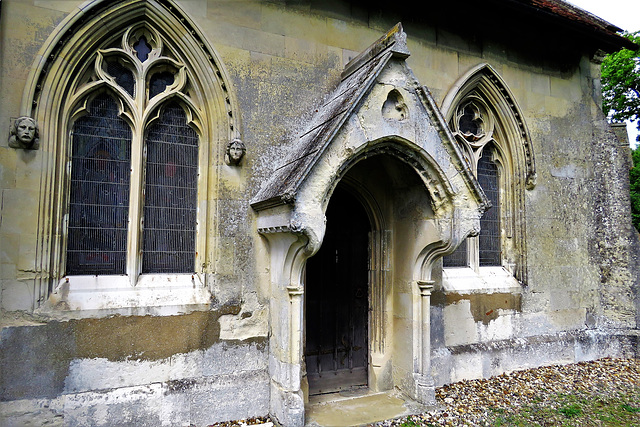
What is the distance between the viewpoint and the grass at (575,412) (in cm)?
461

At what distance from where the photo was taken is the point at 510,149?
6777 millimetres

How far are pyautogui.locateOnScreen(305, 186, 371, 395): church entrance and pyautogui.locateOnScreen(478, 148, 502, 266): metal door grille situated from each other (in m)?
2.29

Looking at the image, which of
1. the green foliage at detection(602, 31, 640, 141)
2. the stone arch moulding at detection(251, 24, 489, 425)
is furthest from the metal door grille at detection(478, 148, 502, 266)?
the green foliage at detection(602, 31, 640, 141)

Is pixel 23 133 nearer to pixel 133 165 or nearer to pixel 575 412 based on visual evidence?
pixel 133 165

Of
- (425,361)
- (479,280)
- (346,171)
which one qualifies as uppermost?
(346,171)

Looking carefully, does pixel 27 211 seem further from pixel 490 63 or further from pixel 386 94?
pixel 490 63

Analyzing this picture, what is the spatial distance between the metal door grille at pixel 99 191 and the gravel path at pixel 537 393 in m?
3.57

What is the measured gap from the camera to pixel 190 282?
4531 millimetres

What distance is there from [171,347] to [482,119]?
5.89 metres

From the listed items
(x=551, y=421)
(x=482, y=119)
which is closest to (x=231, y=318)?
(x=551, y=421)

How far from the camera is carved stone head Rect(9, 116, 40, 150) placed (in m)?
3.79

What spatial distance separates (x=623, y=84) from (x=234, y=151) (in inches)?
691

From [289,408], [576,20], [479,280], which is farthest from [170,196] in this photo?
[576,20]

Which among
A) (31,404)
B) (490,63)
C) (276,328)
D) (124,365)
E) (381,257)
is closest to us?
(31,404)
